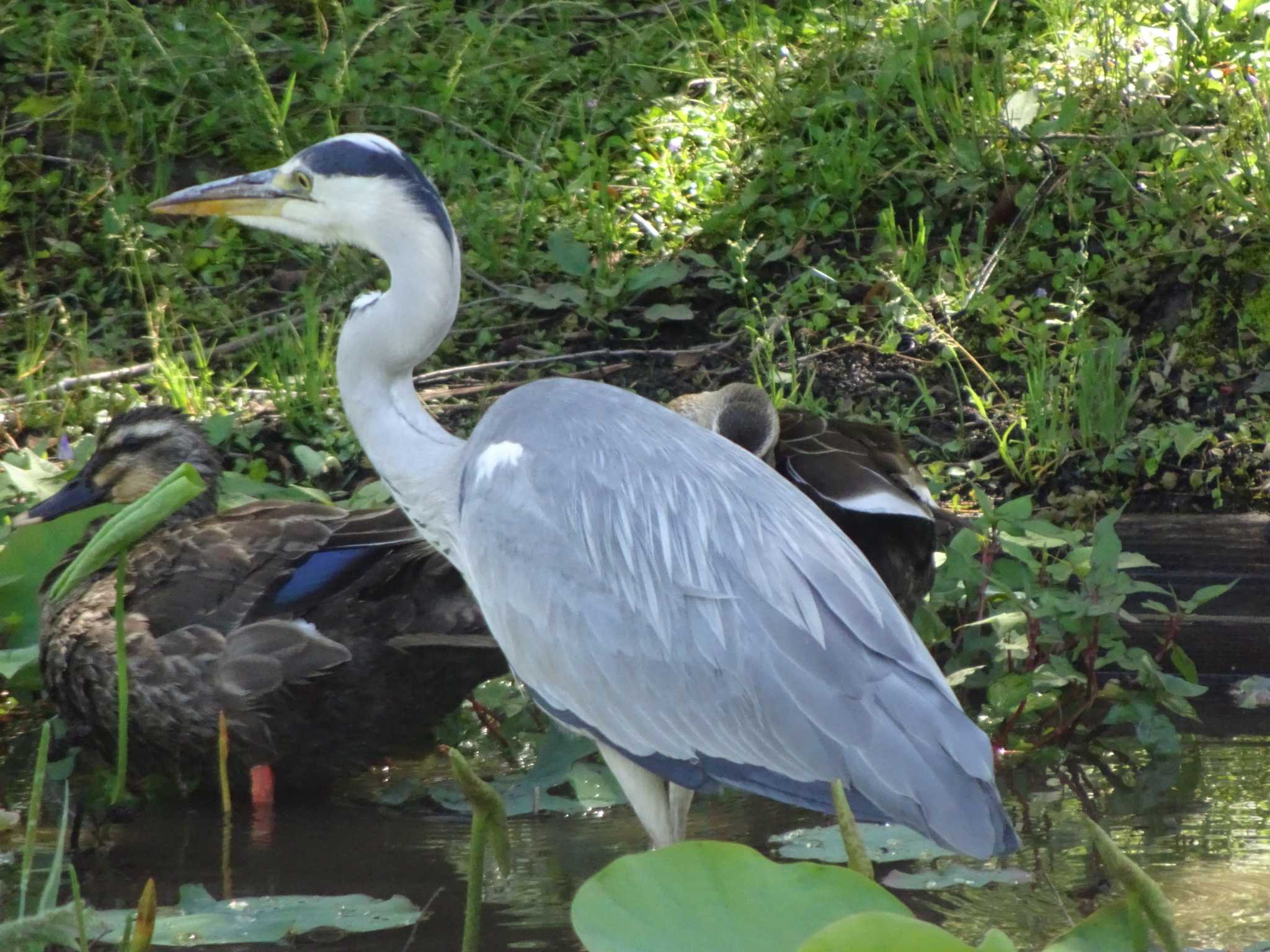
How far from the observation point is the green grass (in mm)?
5508

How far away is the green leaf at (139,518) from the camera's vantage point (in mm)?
2625

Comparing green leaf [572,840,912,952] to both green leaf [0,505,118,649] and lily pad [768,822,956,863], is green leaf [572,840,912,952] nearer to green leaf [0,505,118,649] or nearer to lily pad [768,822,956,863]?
lily pad [768,822,956,863]

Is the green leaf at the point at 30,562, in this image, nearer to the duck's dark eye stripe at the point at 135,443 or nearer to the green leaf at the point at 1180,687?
the duck's dark eye stripe at the point at 135,443

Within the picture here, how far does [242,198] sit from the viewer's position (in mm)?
3867

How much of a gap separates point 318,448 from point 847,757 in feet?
9.45

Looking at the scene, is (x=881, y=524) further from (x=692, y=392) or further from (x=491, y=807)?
(x=491, y=807)

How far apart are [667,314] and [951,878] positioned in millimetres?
2933

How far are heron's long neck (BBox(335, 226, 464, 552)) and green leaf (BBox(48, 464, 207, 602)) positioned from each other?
0.99 metres

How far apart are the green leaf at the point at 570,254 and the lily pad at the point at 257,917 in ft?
11.2

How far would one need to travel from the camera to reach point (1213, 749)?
13.8 feet

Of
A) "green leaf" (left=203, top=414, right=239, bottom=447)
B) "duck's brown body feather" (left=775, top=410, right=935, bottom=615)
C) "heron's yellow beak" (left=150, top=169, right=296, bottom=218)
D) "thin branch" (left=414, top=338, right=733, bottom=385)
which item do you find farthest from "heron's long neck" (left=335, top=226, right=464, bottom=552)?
"thin branch" (left=414, top=338, right=733, bottom=385)

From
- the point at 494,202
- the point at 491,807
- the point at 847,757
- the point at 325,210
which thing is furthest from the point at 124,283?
the point at 491,807

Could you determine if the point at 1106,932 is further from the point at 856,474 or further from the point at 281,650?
the point at 281,650

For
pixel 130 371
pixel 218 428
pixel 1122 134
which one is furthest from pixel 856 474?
pixel 130 371
